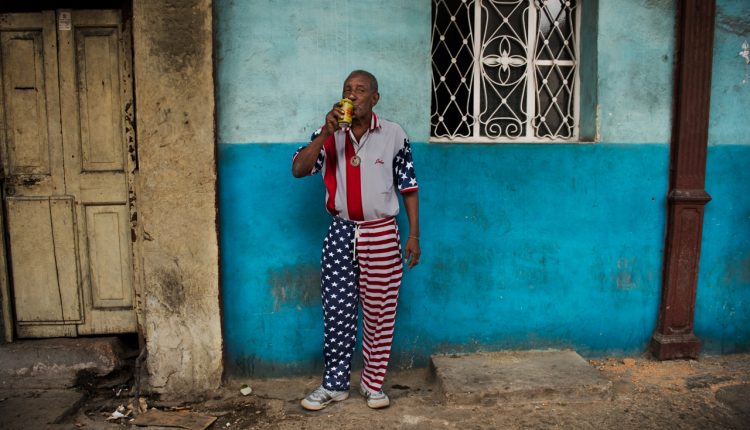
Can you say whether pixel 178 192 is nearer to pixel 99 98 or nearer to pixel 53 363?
pixel 99 98

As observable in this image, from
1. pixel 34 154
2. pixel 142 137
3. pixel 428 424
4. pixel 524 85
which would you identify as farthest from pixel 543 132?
pixel 34 154

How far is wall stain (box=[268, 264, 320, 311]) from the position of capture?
3.63 m

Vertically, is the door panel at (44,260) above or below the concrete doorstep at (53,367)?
above

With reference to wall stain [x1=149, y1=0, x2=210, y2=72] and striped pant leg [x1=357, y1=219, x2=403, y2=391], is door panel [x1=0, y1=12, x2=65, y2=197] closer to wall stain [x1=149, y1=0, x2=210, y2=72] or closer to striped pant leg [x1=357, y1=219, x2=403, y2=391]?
wall stain [x1=149, y1=0, x2=210, y2=72]

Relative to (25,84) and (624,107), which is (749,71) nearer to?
(624,107)

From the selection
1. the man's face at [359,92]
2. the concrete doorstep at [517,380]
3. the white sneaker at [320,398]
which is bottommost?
the white sneaker at [320,398]

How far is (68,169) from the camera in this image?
12.0 feet

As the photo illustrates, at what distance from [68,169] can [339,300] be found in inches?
76.9

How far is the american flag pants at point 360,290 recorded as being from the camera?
→ 3156 millimetres

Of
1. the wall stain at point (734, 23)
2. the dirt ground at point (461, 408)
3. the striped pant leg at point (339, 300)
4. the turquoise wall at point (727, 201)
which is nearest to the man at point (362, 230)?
the striped pant leg at point (339, 300)

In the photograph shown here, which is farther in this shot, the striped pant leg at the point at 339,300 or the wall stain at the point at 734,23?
the wall stain at the point at 734,23

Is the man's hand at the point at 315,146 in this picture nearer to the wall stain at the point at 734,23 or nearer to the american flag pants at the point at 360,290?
the american flag pants at the point at 360,290

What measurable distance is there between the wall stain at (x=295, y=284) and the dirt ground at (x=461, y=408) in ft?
1.71

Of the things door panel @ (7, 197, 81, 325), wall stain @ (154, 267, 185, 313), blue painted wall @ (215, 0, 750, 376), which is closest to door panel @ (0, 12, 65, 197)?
door panel @ (7, 197, 81, 325)
